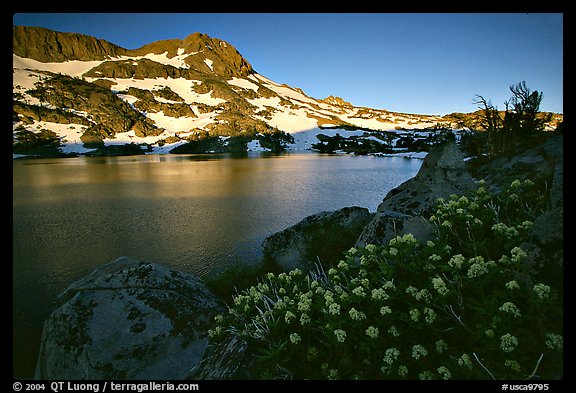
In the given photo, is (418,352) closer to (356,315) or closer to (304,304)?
(356,315)

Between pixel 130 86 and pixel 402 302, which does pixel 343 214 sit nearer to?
pixel 402 302

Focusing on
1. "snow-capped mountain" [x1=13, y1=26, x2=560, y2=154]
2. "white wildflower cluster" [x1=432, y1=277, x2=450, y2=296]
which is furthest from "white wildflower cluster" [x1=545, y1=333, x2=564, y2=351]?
"snow-capped mountain" [x1=13, y1=26, x2=560, y2=154]

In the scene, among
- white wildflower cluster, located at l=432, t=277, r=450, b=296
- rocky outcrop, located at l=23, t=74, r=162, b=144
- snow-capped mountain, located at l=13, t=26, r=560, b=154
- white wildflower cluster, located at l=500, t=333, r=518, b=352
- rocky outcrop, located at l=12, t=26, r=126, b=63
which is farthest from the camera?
rocky outcrop, located at l=12, t=26, r=126, b=63

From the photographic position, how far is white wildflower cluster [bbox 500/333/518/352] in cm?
205

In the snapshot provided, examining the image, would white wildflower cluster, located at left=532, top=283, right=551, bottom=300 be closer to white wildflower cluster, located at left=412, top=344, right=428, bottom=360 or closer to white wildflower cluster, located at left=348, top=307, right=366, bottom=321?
white wildflower cluster, located at left=412, top=344, right=428, bottom=360

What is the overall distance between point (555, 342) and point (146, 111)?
161m

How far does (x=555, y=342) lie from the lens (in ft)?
6.86

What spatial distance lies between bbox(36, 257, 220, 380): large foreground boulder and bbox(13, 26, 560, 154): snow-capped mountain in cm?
9438

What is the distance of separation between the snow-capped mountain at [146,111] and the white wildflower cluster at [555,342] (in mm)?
98916

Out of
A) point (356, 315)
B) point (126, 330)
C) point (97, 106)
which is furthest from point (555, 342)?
point (97, 106)
